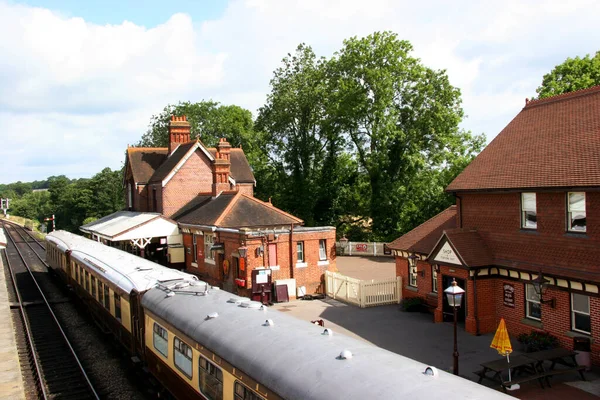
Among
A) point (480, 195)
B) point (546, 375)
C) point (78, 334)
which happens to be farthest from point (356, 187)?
point (546, 375)

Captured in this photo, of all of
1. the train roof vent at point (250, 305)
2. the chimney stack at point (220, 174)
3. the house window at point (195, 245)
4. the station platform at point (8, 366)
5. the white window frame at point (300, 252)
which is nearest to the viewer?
the train roof vent at point (250, 305)

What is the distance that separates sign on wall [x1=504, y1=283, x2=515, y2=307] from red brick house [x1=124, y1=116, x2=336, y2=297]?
33.5 feet

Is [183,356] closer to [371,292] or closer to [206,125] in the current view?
[371,292]

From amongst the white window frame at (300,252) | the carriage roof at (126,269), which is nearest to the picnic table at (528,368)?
the carriage roof at (126,269)

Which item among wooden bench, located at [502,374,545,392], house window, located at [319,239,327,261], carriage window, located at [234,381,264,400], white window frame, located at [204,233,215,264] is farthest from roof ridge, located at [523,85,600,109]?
white window frame, located at [204,233,215,264]

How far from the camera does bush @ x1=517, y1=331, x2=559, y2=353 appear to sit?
47.9 feet

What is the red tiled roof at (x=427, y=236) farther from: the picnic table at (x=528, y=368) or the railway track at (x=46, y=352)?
the railway track at (x=46, y=352)

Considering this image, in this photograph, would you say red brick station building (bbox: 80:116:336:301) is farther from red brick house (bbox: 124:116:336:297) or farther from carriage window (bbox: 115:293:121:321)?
carriage window (bbox: 115:293:121:321)

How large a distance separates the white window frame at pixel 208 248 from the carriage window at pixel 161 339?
547 inches

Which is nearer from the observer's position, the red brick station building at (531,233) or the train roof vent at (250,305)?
the train roof vent at (250,305)

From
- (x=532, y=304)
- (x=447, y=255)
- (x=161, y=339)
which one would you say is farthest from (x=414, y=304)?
(x=161, y=339)

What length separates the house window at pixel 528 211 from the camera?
1608cm

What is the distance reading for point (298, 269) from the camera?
25.0m

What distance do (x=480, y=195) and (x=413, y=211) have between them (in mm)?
20073
